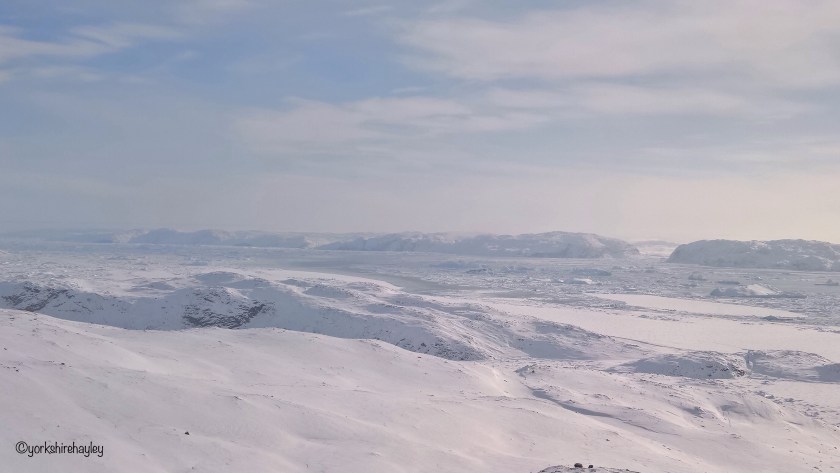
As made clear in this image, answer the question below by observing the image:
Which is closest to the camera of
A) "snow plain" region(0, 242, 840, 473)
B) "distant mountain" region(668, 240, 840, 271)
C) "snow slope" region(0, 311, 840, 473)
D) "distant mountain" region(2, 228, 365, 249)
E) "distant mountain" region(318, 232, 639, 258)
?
"snow slope" region(0, 311, 840, 473)

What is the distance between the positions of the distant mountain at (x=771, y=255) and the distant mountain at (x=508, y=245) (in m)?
16.9

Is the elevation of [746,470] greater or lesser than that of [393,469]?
lesser

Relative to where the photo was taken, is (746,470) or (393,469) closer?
(393,469)

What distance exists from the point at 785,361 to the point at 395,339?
14.9m

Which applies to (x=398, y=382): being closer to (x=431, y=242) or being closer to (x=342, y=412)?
(x=342, y=412)

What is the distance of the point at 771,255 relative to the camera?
7156cm

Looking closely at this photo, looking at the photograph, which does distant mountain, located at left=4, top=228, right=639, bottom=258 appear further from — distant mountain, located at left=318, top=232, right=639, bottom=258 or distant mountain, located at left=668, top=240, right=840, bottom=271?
distant mountain, located at left=668, top=240, right=840, bottom=271

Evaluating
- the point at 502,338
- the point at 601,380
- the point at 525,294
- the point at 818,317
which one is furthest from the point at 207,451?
the point at 525,294

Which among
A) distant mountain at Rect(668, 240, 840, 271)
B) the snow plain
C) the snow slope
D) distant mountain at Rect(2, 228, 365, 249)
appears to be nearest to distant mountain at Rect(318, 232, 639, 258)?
distant mountain at Rect(2, 228, 365, 249)

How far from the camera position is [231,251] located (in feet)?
312

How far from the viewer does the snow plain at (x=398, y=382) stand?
1051 centimetres

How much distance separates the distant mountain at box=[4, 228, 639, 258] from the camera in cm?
9473

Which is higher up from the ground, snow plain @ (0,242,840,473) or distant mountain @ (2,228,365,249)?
distant mountain @ (2,228,365,249)

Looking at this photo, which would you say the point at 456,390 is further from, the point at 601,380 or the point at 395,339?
the point at 395,339
